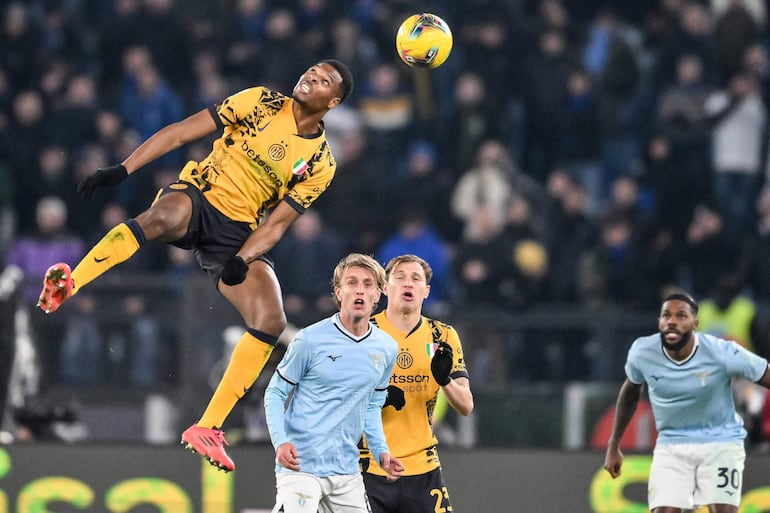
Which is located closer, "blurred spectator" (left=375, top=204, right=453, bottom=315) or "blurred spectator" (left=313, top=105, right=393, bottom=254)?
"blurred spectator" (left=375, top=204, right=453, bottom=315)

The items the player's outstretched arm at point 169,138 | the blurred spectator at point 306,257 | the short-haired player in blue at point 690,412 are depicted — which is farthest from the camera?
the blurred spectator at point 306,257

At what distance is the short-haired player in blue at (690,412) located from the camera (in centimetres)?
930

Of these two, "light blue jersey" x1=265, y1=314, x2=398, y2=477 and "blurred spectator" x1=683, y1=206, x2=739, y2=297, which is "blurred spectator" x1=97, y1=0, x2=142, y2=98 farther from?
"light blue jersey" x1=265, y1=314, x2=398, y2=477

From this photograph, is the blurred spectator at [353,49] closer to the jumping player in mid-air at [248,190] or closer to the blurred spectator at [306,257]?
the blurred spectator at [306,257]

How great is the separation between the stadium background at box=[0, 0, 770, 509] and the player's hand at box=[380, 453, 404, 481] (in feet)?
13.1

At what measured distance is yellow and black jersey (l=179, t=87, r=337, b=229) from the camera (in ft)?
28.8

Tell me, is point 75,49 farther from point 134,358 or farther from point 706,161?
point 706,161

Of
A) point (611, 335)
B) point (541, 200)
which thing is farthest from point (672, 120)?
point (611, 335)

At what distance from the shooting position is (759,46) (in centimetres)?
1522

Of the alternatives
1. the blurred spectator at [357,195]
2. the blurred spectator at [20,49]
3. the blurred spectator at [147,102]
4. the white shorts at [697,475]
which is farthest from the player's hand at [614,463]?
the blurred spectator at [20,49]

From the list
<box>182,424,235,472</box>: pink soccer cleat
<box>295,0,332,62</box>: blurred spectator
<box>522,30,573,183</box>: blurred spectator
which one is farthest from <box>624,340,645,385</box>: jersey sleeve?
<box>295,0,332,62</box>: blurred spectator

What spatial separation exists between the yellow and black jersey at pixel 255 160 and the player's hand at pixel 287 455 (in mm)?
1674

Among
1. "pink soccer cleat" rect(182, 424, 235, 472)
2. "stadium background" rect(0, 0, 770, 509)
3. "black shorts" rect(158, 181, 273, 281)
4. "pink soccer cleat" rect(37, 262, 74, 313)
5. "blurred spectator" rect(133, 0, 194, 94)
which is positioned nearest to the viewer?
"pink soccer cleat" rect(37, 262, 74, 313)

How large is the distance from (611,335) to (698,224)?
1.83 metres
